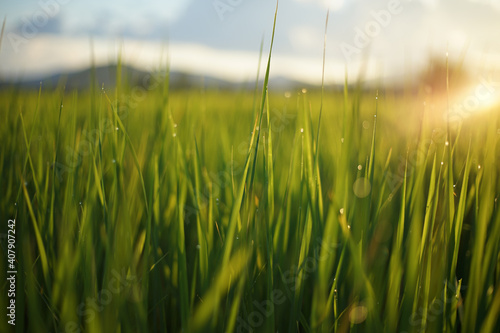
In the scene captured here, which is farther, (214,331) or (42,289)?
(42,289)

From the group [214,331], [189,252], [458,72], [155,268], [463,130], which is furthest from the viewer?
[463,130]

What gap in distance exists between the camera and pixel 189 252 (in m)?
0.72

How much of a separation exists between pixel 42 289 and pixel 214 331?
338 mm

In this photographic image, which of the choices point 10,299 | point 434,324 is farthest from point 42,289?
point 434,324

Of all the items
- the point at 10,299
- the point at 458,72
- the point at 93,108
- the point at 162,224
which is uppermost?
the point at 458,72

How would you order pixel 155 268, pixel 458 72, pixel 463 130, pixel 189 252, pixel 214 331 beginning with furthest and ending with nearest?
1. pixel 463 130
2. pixel 458 72
3. pixel 189 252
4. pixel 155 268
5. pixel 214 331

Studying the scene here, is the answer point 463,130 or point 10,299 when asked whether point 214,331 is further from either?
point 463,130

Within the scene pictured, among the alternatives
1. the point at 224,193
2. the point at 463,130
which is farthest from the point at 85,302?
the point at 463,130

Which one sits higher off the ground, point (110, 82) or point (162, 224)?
point (110, 82)

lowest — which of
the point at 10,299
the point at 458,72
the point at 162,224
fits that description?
the point at 10,299

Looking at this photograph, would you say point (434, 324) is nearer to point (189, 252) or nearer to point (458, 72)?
point (189, 252)

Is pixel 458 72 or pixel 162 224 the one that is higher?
pixel 458 72

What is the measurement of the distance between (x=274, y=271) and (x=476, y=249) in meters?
0.34

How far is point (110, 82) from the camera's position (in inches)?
32.0
